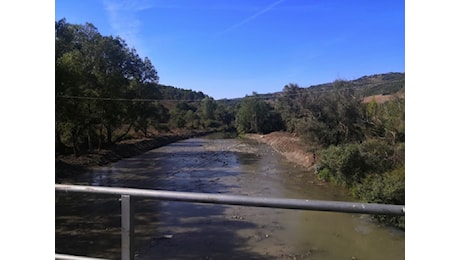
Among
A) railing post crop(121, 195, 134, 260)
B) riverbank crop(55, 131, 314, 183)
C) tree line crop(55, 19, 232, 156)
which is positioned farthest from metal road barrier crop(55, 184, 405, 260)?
tree line crop(55, 19, 232, 156)

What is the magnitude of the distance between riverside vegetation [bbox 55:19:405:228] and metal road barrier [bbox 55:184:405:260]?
777 cm

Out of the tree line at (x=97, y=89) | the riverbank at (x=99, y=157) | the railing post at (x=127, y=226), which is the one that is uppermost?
the tree line at (x=97, y=89)

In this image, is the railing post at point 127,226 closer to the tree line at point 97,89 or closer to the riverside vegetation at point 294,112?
the riverside vegetation at point 294,112

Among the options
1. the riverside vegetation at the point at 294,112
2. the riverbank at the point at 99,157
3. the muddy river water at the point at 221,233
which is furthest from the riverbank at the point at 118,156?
the muddy river water at the point at 221,233

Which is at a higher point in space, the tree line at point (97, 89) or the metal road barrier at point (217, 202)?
the tree line at point (97, 89)

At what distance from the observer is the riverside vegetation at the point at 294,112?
1201 centimetres

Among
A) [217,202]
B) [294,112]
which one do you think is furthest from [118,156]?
[217,202]

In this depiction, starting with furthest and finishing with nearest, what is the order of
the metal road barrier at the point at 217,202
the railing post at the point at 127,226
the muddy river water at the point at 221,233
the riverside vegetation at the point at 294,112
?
the riverside vegetation at the point at 294,112 < the muddy river water at the point at 221,233 < the railing post at the point at 127,226 < the metal road barrier at the point at 217,202

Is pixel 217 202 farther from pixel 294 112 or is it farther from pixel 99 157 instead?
pixel 294 112

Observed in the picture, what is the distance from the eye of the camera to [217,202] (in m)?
1.16

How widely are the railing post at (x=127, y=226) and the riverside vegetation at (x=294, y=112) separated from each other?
7.89 meters

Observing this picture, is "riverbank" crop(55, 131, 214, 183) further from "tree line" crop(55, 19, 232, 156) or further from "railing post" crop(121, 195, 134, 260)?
"railing post" crop(121, 195, 134, 260)

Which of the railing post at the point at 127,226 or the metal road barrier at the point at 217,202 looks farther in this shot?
the railing post at the point at 127,226
